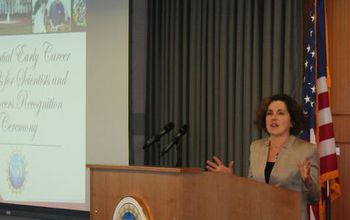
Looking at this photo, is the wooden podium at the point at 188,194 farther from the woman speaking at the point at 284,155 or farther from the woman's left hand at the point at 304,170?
the woman speaking at the point at 284,155

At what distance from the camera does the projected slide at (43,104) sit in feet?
16.4

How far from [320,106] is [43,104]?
2.41m

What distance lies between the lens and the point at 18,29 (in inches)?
208

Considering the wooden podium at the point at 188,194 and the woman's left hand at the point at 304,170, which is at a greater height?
the woman's left hand at the point at 304,170

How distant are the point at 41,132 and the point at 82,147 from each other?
427 millimetres

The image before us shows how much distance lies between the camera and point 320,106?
4.41 m

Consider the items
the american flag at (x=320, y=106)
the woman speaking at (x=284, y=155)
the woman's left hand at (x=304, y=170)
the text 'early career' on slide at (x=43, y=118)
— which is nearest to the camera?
the woman's left hand at (x=304, y=170)

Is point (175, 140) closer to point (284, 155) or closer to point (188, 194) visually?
point (284, 155)

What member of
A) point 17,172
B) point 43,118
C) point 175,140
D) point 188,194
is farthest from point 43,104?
point 188,194

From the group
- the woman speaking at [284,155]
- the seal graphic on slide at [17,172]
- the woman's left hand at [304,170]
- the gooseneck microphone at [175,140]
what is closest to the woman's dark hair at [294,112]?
the woman speaking at [284,155]

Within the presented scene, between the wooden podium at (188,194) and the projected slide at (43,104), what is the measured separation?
2.09 m

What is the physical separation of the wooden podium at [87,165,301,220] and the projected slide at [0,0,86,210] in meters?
2.09

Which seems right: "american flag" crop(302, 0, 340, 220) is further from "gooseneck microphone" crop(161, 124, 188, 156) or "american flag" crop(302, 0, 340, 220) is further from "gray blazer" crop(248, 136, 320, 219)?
"gray blazer" crop(248, 136, 320, 219)

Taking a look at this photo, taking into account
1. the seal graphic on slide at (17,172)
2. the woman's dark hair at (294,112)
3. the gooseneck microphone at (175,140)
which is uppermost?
the woman's dark hair at (294,112)
